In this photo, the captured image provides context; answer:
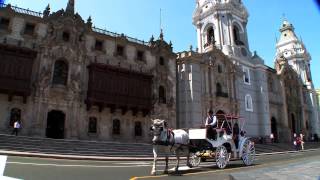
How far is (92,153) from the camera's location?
22.2 meters

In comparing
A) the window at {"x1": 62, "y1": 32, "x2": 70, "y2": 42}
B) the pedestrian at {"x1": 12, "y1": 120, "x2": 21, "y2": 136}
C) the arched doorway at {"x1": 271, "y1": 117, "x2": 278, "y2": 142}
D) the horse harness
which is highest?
the window at {"x1": 62, "y1": 32, "x2": 70, "y2": 42}

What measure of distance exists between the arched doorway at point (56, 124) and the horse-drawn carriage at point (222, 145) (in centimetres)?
1765

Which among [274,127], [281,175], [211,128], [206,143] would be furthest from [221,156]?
[274,127]

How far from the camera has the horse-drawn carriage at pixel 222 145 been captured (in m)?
12.9

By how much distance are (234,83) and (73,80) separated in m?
24.1

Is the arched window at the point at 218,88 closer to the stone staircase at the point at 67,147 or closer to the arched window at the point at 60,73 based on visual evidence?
the stone staircase at the point at 67,147

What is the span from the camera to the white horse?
11125 millimetres

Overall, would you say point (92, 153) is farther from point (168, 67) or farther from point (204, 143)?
point (168, 67)

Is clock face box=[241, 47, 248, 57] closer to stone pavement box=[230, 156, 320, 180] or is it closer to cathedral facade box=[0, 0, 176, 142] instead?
cathedral facade box=[0, 0, 176, 142]

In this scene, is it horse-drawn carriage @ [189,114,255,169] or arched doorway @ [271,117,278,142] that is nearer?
horse-drawn carriage @ [189,114,255,169]

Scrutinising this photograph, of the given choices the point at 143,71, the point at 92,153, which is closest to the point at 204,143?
the point at 92,153

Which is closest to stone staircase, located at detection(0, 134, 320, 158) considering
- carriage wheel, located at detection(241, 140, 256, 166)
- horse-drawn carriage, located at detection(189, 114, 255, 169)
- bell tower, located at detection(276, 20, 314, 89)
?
horse-drawn carriage, located at detection(189, 114, 255, 169)

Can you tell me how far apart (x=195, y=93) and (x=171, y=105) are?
387 cm

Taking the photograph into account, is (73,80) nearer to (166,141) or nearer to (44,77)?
(44,77)
